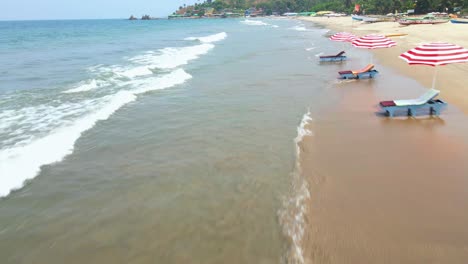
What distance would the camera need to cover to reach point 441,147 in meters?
8.15

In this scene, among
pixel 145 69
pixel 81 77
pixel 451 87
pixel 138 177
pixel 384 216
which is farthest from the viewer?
pixel 145 69

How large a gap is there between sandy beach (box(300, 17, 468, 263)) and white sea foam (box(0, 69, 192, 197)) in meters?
6.89

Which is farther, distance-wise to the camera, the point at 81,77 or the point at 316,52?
the point at 316,52

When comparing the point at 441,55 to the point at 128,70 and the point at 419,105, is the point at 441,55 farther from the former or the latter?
the point at 128,70

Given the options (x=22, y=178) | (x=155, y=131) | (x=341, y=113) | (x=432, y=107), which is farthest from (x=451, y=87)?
(x=22, y=178)

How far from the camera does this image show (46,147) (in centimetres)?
923

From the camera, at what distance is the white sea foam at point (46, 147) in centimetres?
787

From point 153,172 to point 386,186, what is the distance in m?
5.30

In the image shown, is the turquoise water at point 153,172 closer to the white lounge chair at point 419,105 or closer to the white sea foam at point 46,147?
the white sea foam at point 46,147

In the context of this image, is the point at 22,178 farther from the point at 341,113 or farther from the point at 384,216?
the point at 341,113

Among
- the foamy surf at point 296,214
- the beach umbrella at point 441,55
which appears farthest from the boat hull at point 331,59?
the foamy surf at point 296,214

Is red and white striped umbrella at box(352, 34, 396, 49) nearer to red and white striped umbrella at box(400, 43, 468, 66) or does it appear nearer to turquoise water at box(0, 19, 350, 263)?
turquoise water at box(0, 19, 350, 263)

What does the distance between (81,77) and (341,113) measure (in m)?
16.4

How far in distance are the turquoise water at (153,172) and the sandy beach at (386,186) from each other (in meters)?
0.61
